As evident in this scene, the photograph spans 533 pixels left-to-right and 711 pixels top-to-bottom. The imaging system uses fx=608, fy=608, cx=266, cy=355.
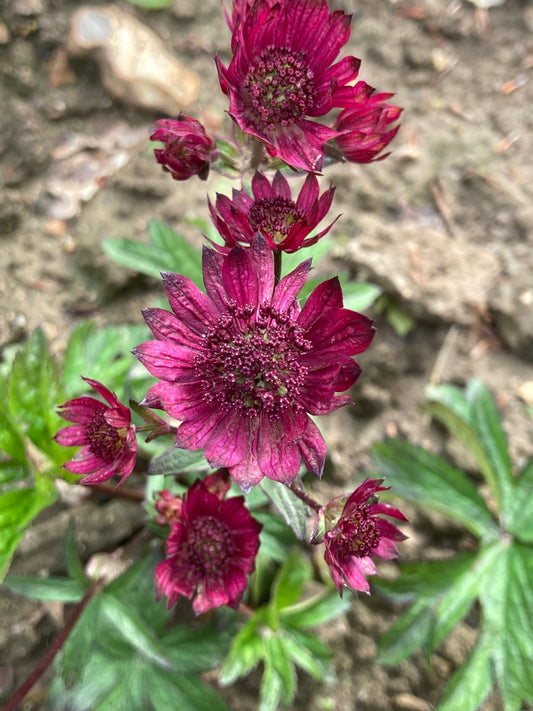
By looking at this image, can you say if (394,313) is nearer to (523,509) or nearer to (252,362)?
(523,509)

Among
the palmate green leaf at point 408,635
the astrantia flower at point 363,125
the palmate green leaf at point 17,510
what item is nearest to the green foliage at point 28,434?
the palmate green leaf at point 17,510

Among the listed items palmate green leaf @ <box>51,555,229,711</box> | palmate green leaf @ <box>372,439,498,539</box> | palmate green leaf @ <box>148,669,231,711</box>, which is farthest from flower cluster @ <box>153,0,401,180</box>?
palmate green leaf @ <box>148,669,231,711</box>

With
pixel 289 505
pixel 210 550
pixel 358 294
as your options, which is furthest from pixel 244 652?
pixel 358 294

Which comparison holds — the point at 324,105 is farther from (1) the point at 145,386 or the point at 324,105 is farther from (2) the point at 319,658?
(2) the point at 319,658

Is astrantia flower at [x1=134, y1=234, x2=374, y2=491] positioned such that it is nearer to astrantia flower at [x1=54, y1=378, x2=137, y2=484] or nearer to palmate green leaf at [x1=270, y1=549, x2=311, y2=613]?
astrantia flower at [x1=54, y1=378, x2=137, y2=484]

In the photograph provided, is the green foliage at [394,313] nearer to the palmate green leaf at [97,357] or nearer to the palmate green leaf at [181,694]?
the palmate green leaf at [97,357]

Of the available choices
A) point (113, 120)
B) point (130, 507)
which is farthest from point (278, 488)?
point (113, 120)
